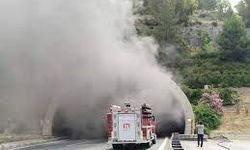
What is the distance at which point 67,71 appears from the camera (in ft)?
142

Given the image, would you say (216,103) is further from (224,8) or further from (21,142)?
(224,8)

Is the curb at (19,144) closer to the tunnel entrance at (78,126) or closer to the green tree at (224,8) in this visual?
the tunnel entrance at (78,126)

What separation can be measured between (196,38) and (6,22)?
2435 inches

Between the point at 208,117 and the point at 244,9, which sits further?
the point at 244,9

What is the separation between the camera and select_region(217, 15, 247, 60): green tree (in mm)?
79000

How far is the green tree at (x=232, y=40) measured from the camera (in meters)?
79.0

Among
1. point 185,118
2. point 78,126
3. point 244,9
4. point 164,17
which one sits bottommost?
point 78,126

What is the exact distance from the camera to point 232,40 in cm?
8150

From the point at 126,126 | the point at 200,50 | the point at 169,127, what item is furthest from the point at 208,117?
the point at 200,50

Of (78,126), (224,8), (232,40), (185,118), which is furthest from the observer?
(224,8)

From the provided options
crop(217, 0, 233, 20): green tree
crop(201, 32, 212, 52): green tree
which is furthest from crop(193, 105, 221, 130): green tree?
crop(217, 0, 233, 20): green tree

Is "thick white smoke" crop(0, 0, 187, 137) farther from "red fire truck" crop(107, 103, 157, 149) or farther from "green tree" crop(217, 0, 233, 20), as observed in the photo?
"green tree" crop(217, 0, 233, 20)

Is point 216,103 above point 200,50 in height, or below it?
below

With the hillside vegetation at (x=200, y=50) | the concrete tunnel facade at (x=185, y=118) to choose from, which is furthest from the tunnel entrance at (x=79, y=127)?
the hillside vegetation at (x=200, y=50)
